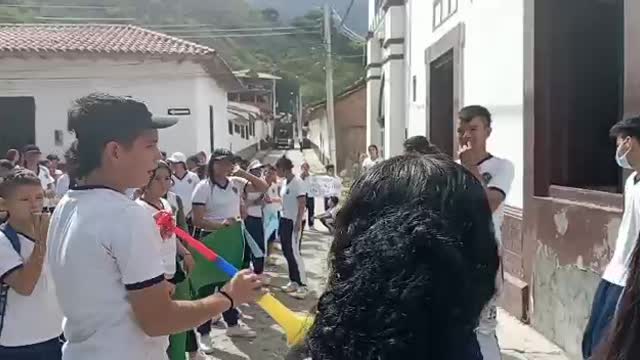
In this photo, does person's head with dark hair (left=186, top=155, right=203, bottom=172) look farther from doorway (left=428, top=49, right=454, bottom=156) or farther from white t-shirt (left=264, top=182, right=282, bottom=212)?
doorway (left=428, top=49, right=454, bottom=156)

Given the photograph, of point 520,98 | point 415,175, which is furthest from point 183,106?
point 415,175

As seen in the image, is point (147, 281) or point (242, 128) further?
point (242, 128)

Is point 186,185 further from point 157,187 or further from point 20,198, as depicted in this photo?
point 20,198

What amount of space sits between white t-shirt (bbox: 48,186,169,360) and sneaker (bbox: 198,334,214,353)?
4.17m

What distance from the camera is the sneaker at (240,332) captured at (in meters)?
7.17

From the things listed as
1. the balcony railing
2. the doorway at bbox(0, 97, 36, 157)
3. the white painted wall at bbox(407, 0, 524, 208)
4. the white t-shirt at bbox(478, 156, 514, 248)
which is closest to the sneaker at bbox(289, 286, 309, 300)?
the white painted wall at bbox(407, 0, 524, 208)

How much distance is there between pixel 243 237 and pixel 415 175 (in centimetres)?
505

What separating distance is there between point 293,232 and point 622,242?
5.67m

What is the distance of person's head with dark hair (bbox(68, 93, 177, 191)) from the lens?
2.53m

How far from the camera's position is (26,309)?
3.47 meters

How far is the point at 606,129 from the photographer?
6762 millimetres

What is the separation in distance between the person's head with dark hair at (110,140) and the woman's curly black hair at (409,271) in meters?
1.41

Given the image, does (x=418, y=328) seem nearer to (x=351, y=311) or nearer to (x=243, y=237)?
(x=351, y=311)

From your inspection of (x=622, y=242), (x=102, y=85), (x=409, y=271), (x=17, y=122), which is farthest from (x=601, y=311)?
(x=17, y=122)
